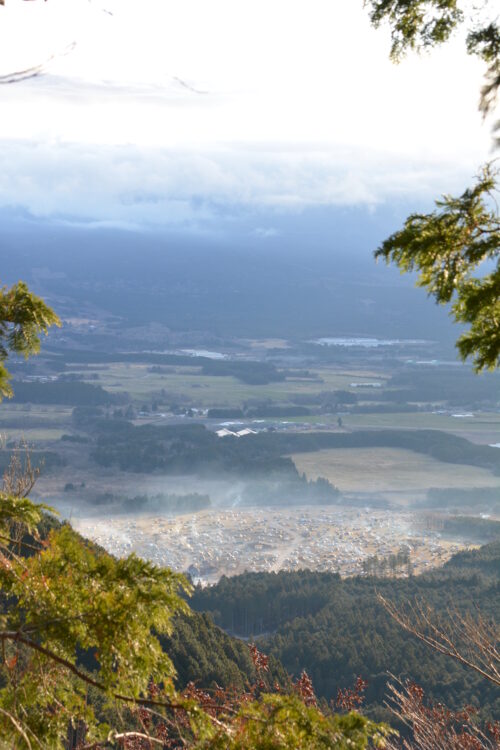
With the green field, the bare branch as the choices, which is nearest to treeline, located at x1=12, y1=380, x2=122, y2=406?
the green field

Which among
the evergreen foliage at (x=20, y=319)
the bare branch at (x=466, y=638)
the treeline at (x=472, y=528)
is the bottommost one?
the treeline at (x=472, y=528)

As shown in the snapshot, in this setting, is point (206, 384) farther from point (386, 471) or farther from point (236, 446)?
point (386, 471)

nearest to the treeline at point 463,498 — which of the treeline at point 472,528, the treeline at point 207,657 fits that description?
the treeline at point 472,528

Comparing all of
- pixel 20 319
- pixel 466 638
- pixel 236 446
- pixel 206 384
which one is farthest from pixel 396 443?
pixel 20 319

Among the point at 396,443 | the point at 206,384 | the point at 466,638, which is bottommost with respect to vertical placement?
the point at 396,443

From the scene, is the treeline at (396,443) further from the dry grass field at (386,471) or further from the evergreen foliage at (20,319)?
the evergreen foliage at (20,319)

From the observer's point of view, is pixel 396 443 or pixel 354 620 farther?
pixel 396 443
